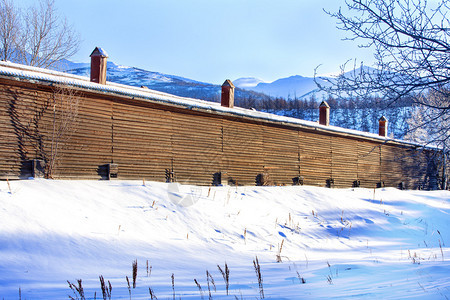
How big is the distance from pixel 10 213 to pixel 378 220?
11.9m

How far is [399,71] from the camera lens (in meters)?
5.45

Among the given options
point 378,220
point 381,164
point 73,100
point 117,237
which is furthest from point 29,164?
point 381,164

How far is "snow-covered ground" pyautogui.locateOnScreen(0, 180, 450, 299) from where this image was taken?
5.25 meters

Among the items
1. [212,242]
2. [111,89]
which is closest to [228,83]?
[111,89]

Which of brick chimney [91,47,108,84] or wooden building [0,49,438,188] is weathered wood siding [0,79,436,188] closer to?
wooden building [0,49,438,188]

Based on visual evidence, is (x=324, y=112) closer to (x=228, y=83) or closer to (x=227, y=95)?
(x=228, y=83)

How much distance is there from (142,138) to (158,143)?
72 centimetres

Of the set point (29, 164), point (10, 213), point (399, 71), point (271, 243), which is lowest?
point (271, 243)

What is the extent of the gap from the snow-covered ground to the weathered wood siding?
6.00ft

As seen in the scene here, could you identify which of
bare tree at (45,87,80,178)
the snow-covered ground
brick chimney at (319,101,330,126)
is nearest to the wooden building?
bare tree at (45,87,80,178)

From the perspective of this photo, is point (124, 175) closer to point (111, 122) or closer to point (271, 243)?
point (111, 122)

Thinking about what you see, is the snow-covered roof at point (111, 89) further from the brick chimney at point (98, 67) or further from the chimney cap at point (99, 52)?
the chimney cap at point (99, 52)

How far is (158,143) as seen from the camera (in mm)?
15422

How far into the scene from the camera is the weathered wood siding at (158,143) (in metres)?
12.3
